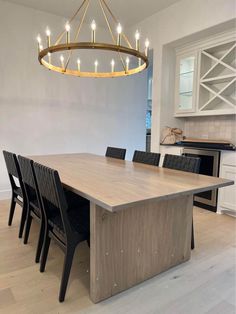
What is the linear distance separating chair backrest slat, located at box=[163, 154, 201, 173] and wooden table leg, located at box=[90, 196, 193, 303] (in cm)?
33

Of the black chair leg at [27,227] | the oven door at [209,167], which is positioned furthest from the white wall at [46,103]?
the oven door at [209,167]

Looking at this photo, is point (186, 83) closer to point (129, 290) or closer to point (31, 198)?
point (31, 198)

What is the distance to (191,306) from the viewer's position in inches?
63.1

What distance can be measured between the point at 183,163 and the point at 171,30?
252cm

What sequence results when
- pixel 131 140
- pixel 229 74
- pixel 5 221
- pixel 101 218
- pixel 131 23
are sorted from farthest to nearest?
pixel 131 140, pixel 131 23, pixel 229 74, pixel 5 221, pixel 101 218

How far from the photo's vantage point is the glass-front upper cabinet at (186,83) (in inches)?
152

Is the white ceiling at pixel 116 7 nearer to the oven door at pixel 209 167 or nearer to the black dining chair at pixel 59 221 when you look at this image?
the oven door at pixel 209 167

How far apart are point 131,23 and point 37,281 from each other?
4428 millimetres

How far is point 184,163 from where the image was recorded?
2361mm

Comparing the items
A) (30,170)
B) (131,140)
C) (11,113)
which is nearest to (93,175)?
(30,170)

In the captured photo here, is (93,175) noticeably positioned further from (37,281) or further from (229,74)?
(229,74)

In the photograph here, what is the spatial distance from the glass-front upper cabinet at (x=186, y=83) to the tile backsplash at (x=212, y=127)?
34cm

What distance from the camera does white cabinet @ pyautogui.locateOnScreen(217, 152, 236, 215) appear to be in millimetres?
3145

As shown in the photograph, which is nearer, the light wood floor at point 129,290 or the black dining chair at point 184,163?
the light wood floor at point 129,290
